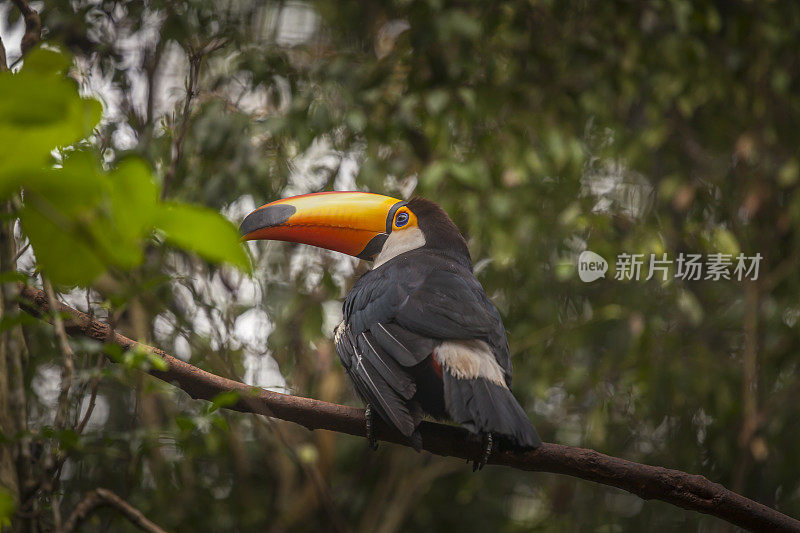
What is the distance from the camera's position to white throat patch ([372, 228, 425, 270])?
230cm

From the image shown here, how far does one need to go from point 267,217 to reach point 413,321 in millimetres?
675

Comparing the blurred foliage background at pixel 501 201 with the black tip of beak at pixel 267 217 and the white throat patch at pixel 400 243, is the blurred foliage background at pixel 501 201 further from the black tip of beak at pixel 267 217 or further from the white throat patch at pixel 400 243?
the black tip of beak at pixel 267 217

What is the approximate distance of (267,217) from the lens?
2178 mm

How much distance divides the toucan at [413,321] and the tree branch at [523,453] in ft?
0.19

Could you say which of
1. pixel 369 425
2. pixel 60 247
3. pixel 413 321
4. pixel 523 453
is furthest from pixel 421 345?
pixel 60 247

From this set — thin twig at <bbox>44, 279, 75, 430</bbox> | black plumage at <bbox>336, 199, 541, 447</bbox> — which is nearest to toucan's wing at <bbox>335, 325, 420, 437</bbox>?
black plumage at <bbox>336, 199, 541, 447</bbox>

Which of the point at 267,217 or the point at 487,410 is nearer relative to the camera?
the point at 487,410

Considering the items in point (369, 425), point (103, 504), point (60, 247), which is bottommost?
point (103, 504)

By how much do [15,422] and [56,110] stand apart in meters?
1.32

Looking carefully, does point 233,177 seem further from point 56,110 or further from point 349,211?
point 56,110

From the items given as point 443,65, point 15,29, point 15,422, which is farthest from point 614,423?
point 15,29

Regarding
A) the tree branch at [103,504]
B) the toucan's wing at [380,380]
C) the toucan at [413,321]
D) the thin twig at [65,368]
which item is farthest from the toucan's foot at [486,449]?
the thin twig at [65,368]

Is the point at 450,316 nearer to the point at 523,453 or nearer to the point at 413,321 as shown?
the point at 413,321

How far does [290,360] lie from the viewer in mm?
3299
